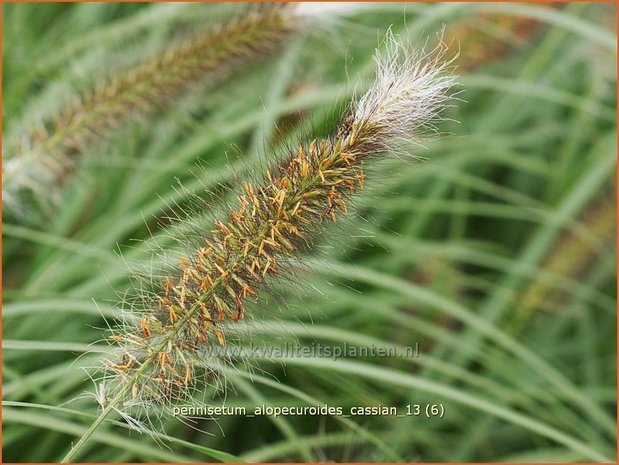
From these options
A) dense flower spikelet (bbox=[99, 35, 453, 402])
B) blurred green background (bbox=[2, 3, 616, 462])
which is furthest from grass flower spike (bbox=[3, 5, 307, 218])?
dense flower spikelet (bbox=[99, 35, 453, 402])

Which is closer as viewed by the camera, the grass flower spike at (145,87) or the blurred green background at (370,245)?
the grass flower spike at (145,87)

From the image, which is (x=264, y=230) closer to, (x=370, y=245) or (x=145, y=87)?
(x=145, y=87)

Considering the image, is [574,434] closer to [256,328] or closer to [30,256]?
[256,328]

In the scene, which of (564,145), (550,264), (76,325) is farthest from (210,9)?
(564,145)

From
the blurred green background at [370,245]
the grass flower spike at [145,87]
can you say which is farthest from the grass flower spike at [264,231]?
the grass flower spike at [145,87]

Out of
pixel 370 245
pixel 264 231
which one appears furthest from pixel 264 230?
pixel 370 245

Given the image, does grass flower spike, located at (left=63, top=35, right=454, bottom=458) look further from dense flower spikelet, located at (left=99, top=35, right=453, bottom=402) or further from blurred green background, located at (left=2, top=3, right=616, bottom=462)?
blurred green background, located at (left=2, top=3, right=616, bottom=462)

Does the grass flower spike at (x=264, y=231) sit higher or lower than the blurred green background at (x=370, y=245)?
lower

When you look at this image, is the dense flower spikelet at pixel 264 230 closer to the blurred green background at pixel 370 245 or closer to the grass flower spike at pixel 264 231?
A: the grass flower spike at pixel 264 231

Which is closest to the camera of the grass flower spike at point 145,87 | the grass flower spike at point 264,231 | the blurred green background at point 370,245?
the grass flower spike at point 264,231

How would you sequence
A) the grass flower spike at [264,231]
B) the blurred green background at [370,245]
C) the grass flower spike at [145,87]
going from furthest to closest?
the blurred green background at [370,245], the grass flower spike at [145,87], the grass flower spike at [264,231]
